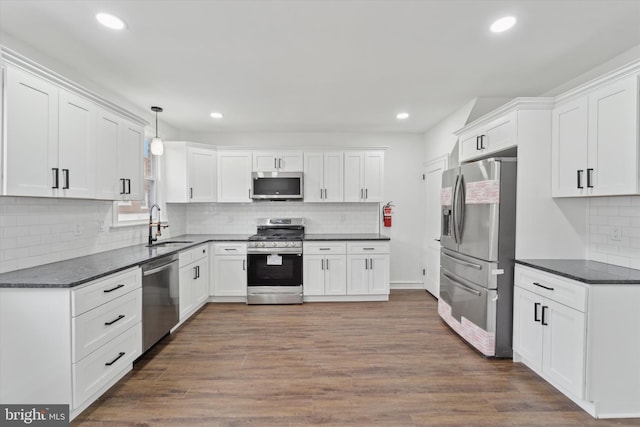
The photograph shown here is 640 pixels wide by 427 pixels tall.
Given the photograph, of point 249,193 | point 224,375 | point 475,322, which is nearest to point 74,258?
point 224,375

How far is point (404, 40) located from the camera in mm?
2287

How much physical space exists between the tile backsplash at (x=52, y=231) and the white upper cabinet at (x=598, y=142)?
4406mm

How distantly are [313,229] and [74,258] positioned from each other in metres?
3.23

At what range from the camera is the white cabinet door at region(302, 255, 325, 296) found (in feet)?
14.7

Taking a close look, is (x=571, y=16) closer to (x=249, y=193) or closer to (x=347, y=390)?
(x=347, y=390)

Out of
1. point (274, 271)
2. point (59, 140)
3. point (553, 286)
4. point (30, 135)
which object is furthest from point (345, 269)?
point (30, 135)

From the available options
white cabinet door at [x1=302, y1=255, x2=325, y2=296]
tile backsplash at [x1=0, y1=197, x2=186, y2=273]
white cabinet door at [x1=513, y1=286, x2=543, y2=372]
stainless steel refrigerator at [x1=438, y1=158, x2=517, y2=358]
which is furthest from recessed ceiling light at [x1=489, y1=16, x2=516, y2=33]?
tile backsplash at [x1=0, y1=197, x2=186, y2=273]

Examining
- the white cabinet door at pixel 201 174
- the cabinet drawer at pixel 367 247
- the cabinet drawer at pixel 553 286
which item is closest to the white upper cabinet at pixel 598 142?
the cabinet drawer at pixel 553 286

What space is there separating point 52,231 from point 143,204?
155 centimetres

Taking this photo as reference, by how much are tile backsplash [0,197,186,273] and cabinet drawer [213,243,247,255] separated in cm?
118

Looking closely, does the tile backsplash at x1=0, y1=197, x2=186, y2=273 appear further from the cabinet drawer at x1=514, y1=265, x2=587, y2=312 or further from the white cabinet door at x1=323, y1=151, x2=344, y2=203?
the cabinet drawer at x1=514, y1=265, x2=587, y2=312

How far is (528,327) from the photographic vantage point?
257 cm

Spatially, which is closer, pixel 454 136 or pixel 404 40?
pixel 404 40

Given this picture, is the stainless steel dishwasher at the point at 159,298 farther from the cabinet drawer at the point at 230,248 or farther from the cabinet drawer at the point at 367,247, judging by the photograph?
the cabinet drawer at the point at 367,247
